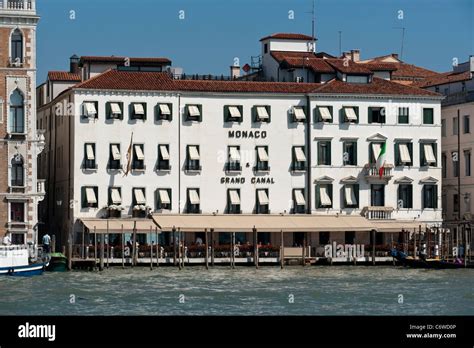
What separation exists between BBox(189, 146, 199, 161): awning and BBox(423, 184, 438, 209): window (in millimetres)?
11809

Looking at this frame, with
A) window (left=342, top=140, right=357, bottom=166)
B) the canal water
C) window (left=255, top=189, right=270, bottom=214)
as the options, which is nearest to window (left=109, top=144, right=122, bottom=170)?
the canal water

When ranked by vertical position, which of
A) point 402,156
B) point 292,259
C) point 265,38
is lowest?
point 292,259

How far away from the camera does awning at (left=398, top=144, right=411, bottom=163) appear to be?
60.6m

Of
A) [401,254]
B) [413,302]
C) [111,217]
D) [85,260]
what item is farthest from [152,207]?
[413,302]

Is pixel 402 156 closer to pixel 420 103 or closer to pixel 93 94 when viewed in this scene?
pixel 420 103

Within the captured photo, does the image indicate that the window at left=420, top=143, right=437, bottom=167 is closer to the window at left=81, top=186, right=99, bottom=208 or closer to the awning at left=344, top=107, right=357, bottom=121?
the awning at left=344, top=107, right=357, bottom=121

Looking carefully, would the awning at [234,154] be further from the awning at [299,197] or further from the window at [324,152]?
the window at [324,152]

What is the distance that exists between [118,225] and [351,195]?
12030 millimetres

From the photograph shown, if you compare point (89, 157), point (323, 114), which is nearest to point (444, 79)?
point (323, 114)

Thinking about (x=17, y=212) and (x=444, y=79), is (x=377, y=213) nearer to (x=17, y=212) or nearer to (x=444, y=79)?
(x=444, y=79)

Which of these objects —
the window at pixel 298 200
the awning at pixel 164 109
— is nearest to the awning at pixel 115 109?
the awning at pixel 164 109

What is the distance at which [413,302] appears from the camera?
34500 millimetres

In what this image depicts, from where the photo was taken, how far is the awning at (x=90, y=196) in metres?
56.1

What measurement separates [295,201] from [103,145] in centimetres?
977
